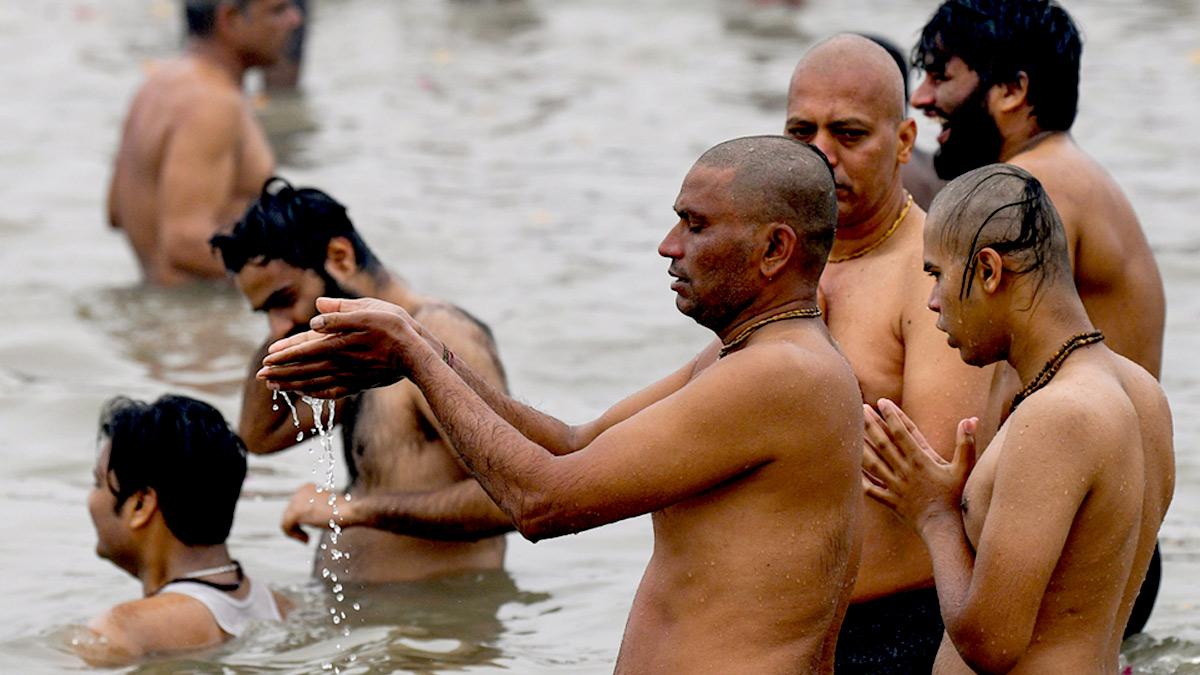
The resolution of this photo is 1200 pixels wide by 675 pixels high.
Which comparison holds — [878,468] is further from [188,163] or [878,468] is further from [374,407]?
[188,163]

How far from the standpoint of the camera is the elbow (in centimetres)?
357

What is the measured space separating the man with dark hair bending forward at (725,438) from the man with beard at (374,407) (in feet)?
5.64

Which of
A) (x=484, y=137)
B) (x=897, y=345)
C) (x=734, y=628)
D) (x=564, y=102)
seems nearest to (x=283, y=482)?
(x=897, y=345)

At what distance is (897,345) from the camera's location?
445cm

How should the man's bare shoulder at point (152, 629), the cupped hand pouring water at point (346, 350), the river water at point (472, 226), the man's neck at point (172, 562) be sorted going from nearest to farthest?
1. the cupped hand pouring water at point (346, 350)
2. the man's bare shoulder at point (152, 629)
3. the man's neck at point (172, 562)
4. the river water at point (472, 226)

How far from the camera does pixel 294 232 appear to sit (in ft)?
18.5

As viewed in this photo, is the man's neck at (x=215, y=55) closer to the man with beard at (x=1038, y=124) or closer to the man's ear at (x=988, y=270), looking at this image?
the man with beard at (x=1038, y=124)

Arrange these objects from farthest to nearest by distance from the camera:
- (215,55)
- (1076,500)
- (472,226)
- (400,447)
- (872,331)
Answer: (472,226) → (215,55) → (400,447) → (872,331) → (1076,500)

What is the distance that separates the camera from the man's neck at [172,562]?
220 inches

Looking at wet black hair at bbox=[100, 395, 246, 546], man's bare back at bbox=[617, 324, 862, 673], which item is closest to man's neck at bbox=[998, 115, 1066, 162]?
man's bare back at bbox=[617, 324, 862, 673]

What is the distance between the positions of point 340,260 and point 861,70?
1824 millimetres

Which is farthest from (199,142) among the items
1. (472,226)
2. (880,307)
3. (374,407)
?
(880,307)

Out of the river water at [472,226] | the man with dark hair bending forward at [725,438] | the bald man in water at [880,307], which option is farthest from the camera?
the river water at [472,226]

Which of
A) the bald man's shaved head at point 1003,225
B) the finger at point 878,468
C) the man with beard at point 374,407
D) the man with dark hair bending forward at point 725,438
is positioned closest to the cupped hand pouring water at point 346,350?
the man with dark hair bending forward at point 725,438
